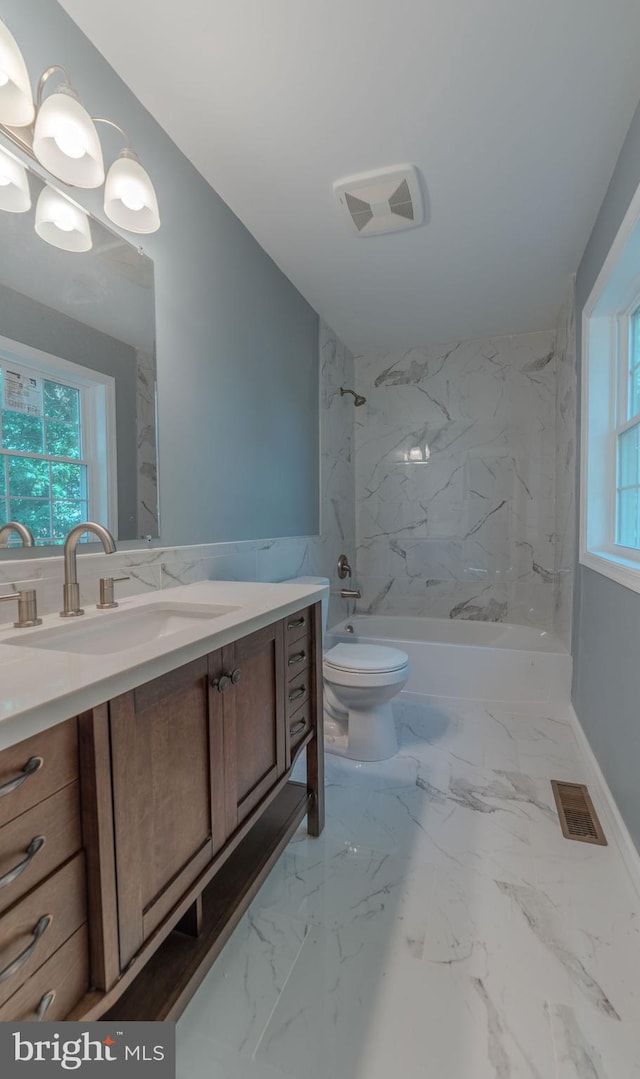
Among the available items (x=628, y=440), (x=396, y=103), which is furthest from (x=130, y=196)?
(x=628, y=440)

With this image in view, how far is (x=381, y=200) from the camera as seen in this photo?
1.91 meters

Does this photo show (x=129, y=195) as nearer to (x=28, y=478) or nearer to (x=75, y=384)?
(x=75, y=384)

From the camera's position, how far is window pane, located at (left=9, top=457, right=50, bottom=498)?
1.09 m

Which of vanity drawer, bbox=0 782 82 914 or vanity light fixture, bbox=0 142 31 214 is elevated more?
vanity light fixture, bbox=0 142 31 214

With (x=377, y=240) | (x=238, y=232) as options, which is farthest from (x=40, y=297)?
(x=377, y=240)

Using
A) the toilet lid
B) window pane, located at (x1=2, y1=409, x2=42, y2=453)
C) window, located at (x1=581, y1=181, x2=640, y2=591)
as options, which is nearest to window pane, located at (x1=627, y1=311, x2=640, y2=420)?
window, located at (x1=581, y1=181, x2=640, y2=591)

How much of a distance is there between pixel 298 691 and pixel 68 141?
1552 millimetres

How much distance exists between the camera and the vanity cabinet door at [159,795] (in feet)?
2.45

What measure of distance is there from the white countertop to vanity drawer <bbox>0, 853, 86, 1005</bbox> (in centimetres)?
24

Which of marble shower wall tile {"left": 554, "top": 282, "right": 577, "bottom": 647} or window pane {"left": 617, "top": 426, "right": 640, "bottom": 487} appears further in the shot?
marble shower wall tile {"left": 554, "top": 282, "right": 577, "bottom": 647}

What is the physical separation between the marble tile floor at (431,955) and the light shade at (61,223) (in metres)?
1.84

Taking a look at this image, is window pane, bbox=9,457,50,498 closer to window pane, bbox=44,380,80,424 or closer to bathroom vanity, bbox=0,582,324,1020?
window pane, bbox=44,380,80,424

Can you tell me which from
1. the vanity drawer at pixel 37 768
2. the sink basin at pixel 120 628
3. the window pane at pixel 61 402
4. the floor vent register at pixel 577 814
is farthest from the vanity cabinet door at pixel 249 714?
the floor vent register at pixel 577 814

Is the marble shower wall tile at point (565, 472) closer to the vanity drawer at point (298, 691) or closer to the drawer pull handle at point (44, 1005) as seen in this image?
the vanity drawer at point (298, 691)
